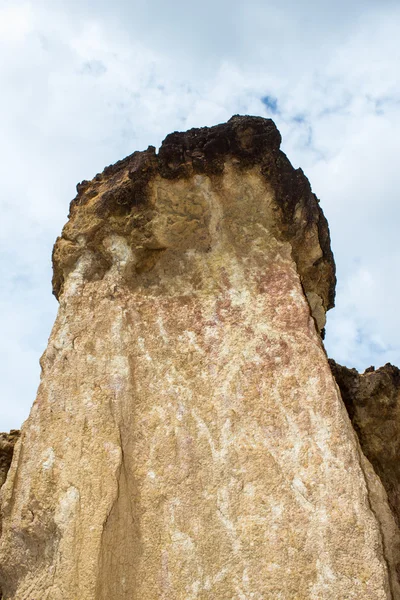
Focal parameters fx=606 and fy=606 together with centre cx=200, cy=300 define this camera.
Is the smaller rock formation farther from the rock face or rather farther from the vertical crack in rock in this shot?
the vertical crack in rock

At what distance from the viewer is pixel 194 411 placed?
5.35 metres

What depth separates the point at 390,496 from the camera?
581 centimetres

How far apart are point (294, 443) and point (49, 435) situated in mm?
2049

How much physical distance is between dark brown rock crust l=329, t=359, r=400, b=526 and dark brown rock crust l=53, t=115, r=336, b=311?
4.53 ft

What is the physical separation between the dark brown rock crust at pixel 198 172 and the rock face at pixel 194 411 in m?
0.02

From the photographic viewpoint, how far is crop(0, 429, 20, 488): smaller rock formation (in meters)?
6.09

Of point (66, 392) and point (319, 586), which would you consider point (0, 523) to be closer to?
point (66, 392)

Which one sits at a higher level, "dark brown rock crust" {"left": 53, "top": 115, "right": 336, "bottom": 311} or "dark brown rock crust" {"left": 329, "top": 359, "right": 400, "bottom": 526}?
"dark brown rock crust" {"left": 53, "top": 115, "right": 336, "bottom": 311}

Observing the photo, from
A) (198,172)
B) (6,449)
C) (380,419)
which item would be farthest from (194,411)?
(198,172)

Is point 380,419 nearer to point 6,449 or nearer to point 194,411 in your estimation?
point 194,411

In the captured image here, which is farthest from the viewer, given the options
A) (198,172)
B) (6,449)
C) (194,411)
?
(198,172)

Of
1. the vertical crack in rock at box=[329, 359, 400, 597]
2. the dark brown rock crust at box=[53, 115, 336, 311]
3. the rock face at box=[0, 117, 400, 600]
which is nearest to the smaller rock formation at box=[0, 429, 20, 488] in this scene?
the rock face at box=[0, 117, 400, 600]

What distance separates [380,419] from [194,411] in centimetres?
203

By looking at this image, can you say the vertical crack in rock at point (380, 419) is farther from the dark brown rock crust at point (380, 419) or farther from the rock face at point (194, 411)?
the rock face at point (194, 411)
